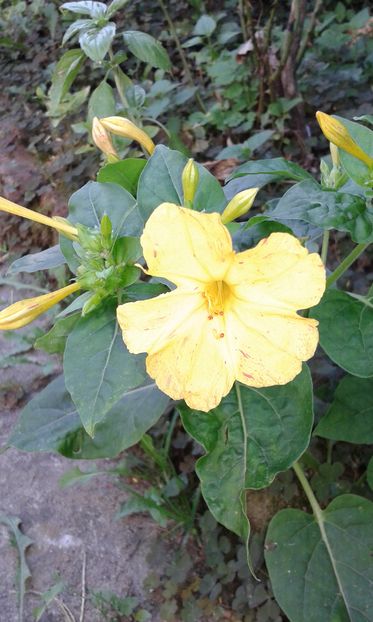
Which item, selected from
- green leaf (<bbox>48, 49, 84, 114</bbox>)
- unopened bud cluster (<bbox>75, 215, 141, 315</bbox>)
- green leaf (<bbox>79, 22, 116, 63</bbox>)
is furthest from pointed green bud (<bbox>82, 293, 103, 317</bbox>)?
green leaf (<bbox>48, 49, 84, 114</bbox>)

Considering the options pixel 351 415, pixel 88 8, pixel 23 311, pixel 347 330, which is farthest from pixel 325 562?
pixel 88 8

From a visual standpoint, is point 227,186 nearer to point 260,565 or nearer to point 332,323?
point 332,323

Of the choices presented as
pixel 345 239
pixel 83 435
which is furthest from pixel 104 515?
pixel 345 239

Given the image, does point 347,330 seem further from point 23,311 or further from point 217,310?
point 23,311

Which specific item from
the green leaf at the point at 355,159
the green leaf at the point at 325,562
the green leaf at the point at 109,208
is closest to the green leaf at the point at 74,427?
the green leaf at the point at 325,562

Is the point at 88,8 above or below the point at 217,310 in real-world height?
above

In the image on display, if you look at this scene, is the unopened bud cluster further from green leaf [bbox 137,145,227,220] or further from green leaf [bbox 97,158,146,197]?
green leaf [bbox 97,158,146,197]
